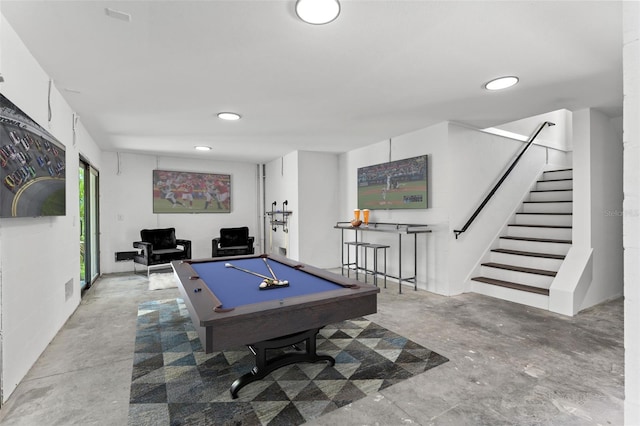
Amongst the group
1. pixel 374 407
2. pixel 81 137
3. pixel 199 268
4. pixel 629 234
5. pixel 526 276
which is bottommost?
pixel 374 407

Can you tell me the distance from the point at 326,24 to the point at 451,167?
2.98 meters

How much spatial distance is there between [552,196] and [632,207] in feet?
16.2

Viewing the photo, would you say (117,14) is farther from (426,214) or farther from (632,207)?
(426,214)

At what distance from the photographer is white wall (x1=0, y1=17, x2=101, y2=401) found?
200 cm

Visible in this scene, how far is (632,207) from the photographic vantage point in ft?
3.22

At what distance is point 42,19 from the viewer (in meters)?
1.93

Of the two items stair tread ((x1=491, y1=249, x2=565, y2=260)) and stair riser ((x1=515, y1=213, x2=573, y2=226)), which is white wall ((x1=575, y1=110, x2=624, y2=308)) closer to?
stair tread ((x1=491, y1=249, x2=565, y2=260))

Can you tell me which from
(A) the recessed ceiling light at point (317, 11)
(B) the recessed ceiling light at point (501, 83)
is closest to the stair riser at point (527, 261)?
(B) the recessed ceiling light at point (501, 83)

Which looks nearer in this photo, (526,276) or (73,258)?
(73,258)

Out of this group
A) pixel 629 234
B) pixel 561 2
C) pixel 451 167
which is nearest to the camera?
pixel 629 234

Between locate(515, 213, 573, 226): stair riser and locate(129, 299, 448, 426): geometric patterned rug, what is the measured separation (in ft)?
11.1

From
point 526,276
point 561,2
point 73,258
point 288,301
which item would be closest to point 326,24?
point 561,2

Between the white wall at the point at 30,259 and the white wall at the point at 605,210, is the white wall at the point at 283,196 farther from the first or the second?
the white wall at the point at 605,210

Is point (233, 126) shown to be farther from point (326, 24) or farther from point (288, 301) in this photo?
point (288, 301)
